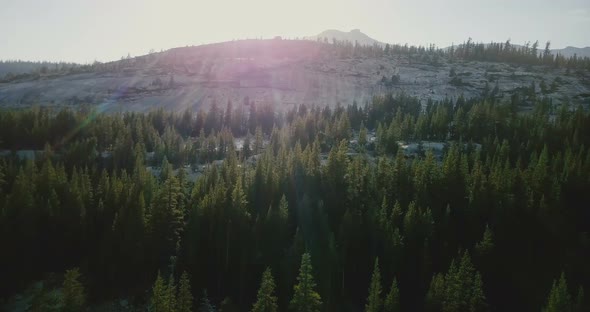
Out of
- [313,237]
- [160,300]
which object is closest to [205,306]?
[160,300]

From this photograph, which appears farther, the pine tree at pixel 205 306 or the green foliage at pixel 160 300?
the pine tree at pixel 205 306

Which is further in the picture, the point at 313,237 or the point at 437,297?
the point at 313,237

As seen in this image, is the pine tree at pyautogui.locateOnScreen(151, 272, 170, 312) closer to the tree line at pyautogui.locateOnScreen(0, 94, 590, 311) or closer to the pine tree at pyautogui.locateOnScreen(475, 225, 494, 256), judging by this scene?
the tree line at pyautogui.locateOnScreen(0, 94, 590, 311)

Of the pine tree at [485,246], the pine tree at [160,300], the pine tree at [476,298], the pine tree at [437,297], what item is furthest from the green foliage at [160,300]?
the pine tree at [485,246]

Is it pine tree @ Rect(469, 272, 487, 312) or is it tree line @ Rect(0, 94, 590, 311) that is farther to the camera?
tree line @ Rect(0, 94, 590, 311)

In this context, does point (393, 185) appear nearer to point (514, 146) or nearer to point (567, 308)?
point (567, 308)

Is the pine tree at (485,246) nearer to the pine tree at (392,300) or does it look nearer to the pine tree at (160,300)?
the pine tree at (392,300)

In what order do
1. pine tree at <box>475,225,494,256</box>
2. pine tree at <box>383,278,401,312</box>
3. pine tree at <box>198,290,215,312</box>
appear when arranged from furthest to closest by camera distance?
pine tree at <box>475,225,494,256</box>, pine tree at <box>198,290,215,312</box>, pine tree at <box>383,278,401,312</box>

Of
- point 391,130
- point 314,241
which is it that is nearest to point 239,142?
point 391,130

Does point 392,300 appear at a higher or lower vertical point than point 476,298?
lower

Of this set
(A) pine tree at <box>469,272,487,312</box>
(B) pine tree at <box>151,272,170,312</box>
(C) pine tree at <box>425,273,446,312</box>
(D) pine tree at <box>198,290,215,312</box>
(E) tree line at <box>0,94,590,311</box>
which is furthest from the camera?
(E) tree line at <box>0,94,590,311</box>

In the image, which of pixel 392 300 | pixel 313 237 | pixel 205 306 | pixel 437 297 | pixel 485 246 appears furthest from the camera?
pixel 313 237

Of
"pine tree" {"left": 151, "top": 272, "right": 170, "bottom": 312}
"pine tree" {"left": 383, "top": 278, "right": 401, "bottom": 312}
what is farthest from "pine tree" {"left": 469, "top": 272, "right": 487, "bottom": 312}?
"pine tree" {"left": 151, "top": 272, "right": 170, "bottom": 312}

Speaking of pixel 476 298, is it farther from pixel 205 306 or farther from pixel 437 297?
pixel 205 306
